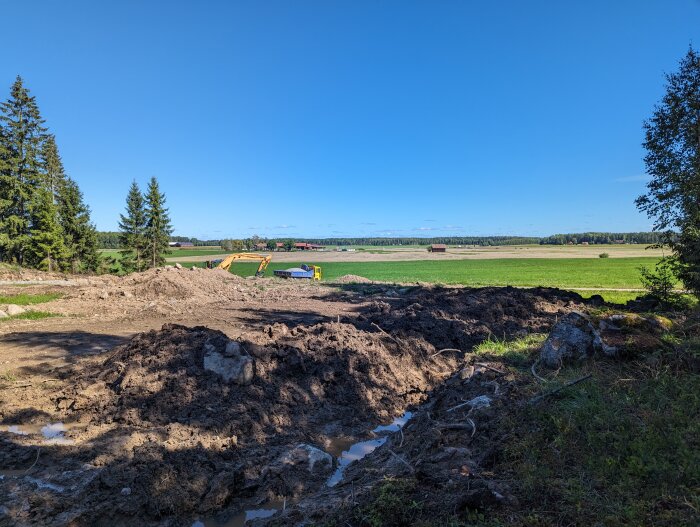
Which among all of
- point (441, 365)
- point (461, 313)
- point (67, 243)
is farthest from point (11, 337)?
point (67, 243)

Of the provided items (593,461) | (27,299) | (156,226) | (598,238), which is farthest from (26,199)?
(598,238)

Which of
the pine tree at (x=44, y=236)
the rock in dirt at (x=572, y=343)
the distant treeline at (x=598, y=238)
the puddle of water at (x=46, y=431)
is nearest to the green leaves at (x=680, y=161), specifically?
the rock in dirt at (x=572, y=343)

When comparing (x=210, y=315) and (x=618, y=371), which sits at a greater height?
(x=618, y=371)

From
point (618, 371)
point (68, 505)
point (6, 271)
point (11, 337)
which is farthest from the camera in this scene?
point (6, 271)

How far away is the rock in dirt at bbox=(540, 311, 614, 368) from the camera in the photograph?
670 centimetres

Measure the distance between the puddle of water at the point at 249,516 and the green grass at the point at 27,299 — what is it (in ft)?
57.1

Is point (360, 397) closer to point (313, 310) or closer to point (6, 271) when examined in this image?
point (313, 310)

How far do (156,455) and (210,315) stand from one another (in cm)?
1213

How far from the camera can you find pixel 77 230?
4275cm

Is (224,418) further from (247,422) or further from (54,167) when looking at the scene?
(54,167)

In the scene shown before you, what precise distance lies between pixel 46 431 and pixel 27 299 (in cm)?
1468

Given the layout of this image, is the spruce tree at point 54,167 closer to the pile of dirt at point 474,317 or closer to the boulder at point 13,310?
the boulder at point 13,310

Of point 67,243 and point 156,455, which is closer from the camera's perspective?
point 156,455

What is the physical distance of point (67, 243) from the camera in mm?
41750
